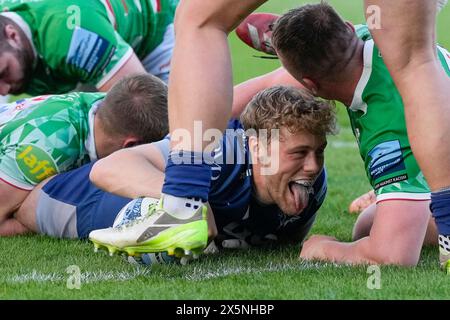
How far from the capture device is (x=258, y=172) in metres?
3.97

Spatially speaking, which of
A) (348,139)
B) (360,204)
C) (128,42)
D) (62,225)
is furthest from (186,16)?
(348,139)

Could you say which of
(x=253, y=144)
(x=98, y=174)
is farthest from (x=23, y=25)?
(x=253, y=144)

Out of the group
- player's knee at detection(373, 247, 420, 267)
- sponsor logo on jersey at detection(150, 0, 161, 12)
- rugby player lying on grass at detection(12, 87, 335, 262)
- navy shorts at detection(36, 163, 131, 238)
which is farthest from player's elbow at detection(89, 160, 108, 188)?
sponsor logo on jersey at detection(150, 0, 161, 12)

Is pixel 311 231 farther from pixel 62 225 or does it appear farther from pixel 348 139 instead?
pixel 348 139

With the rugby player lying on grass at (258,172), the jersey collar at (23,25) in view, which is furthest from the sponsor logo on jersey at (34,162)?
the jersey collar at (23,25)

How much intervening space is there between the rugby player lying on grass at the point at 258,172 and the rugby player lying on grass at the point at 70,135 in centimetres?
42

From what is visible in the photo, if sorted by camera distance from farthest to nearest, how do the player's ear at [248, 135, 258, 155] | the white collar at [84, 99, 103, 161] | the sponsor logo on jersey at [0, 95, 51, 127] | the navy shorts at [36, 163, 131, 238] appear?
1. the sponsor logo on jersey at [0, 95, 51, 127]
2. the white collar at [84, 99, 103, 161]
3. the navy shorts at [36, 163, 131, 238]
4. the player's ear at [248, 135, 258, 155]

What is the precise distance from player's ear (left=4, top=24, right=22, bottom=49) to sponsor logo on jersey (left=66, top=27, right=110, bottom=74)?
31 cm

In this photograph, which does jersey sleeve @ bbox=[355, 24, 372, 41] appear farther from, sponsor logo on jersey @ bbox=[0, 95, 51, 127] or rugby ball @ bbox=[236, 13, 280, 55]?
sponsor logo on jersey @ bbox=[0, 95, 51, 127]

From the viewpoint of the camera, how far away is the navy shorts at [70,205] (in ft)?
14.3

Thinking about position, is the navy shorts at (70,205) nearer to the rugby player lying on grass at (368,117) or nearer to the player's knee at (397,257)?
the rugby player lying on grass at (368,117)

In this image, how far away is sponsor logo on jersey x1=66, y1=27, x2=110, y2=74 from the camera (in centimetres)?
580

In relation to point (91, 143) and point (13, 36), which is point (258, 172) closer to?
point (91, 143)

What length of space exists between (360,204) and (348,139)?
3.64 metres
